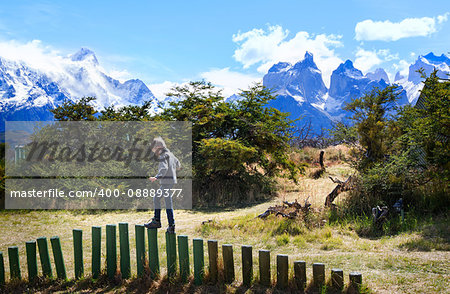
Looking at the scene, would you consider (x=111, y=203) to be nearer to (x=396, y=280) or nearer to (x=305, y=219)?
(x=305, y=219)

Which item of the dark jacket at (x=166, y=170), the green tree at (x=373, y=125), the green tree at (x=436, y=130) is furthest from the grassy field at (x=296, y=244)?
the green tree at (x=373, y=125)

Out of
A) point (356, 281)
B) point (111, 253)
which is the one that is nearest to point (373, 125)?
point (356, 281)

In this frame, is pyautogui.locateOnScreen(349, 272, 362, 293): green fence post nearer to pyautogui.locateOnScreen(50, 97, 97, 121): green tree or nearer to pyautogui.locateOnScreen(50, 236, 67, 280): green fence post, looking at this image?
pyautogui.locateOnScreen(50, 236, 67, 280): green fence post

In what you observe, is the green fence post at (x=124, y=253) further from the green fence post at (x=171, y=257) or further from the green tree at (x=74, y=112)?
the green tree at (x=74, y=112)

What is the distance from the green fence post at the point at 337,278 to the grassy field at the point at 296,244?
0.89 ft

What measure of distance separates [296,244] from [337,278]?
211 cm

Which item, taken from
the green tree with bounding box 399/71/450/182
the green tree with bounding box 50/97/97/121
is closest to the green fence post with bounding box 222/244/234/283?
the green tree with bounding box 399/71/450/182

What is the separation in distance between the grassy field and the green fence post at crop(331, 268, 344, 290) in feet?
0.89

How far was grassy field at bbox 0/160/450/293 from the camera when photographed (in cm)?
435

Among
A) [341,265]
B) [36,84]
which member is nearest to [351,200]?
[341,265]

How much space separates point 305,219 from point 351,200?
1695 mm

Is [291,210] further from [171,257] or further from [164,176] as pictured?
[171,257]

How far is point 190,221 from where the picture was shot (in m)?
8.62

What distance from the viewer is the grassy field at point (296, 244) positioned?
4.35 m
